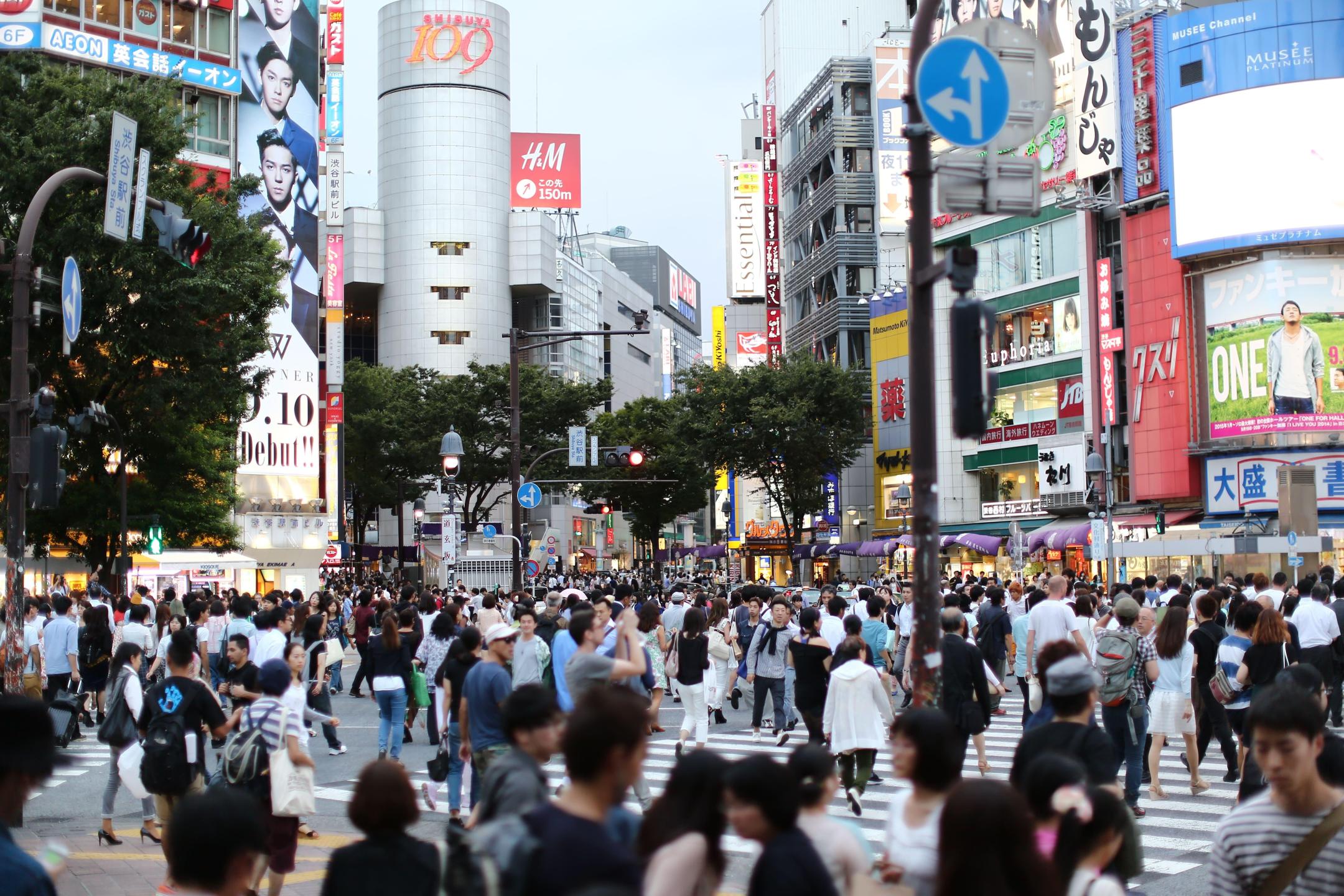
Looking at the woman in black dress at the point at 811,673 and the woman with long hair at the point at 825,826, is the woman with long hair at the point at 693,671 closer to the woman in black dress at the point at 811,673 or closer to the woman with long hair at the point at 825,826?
the woman in black dress at the point at 811,673

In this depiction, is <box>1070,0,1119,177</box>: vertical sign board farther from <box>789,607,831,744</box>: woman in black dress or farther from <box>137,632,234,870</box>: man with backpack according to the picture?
<box>137,632,234,870</box>: man with backpack

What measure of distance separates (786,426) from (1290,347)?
712 inches

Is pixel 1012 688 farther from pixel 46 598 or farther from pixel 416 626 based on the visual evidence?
pixel 46 598

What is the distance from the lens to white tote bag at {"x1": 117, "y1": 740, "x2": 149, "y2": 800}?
9992mm

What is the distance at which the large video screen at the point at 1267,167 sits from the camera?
148ft

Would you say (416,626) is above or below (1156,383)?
below

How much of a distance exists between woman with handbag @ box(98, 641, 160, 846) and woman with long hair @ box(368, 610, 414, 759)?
3.28 metres

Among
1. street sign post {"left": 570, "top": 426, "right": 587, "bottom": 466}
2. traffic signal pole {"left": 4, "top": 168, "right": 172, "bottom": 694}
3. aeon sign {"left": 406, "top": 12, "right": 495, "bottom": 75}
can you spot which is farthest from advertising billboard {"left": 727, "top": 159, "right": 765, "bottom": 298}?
traffic signal pole {"left": 4, "top": 168, "right": 172, "bottom": 694}

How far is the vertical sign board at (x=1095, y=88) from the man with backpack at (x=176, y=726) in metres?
46.2

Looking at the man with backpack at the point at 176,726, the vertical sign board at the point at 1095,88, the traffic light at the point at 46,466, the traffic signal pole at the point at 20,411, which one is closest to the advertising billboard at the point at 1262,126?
the vertical sign board at the point at 1095,88

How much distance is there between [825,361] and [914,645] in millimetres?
48207

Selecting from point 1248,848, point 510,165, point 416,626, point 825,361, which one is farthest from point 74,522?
point 510,165

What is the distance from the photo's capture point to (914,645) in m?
7.83

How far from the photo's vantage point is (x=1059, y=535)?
49062mm
